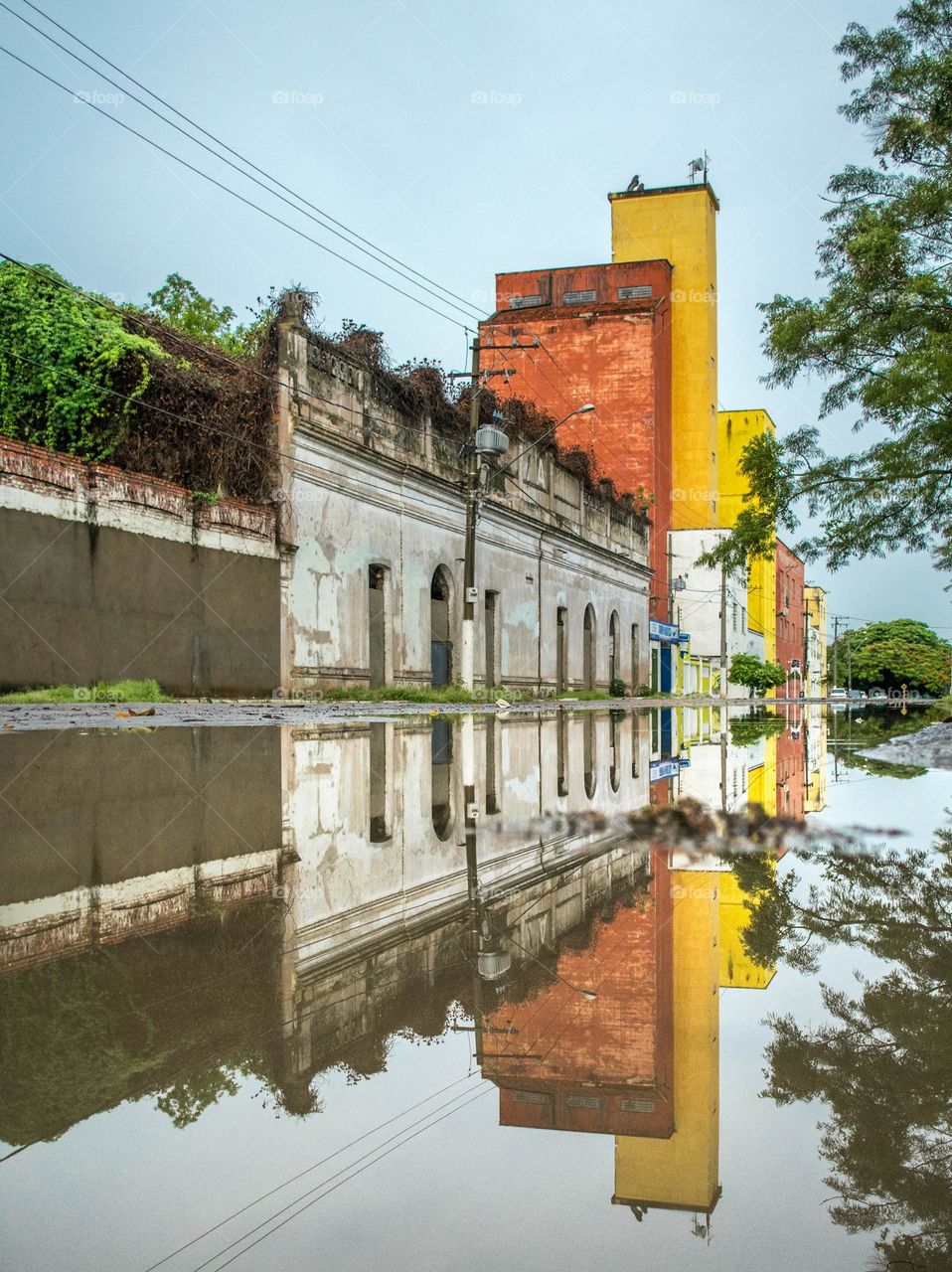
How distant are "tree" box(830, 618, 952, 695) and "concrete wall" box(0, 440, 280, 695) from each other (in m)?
95.0

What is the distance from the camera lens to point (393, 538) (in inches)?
914

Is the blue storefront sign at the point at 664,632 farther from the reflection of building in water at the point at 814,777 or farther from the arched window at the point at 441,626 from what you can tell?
the reflection of building in water at the point at 814,777

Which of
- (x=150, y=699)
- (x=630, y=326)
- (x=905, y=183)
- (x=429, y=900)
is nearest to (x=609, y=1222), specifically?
(x=429, y=900)

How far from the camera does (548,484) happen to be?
110ft

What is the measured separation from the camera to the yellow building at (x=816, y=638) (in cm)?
10462

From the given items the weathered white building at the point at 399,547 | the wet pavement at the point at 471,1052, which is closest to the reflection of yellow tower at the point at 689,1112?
the wet pavement at the point at 471,1052

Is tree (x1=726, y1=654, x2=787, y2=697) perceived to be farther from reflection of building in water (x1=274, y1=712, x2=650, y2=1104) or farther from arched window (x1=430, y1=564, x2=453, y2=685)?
reflection of building in water (x1=274, y1=712, x2=650, y2=1104)

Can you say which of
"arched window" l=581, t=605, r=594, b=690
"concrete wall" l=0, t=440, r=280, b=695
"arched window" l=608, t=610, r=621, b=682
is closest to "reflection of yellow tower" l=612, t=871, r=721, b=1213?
"concrete wall" l=0, t=440, r=280, b=695

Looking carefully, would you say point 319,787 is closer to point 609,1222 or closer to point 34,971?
point 34,971

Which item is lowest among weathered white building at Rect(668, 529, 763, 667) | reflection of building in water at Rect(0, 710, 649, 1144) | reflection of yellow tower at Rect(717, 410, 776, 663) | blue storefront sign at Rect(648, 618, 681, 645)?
reflection of building in water at Rect(0, 710, 649, 1144)

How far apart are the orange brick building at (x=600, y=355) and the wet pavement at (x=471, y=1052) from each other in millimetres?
38777

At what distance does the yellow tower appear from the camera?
47938 mm

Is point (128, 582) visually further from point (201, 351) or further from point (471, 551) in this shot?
point (471, 551)

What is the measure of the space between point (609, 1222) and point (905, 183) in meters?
21.4
